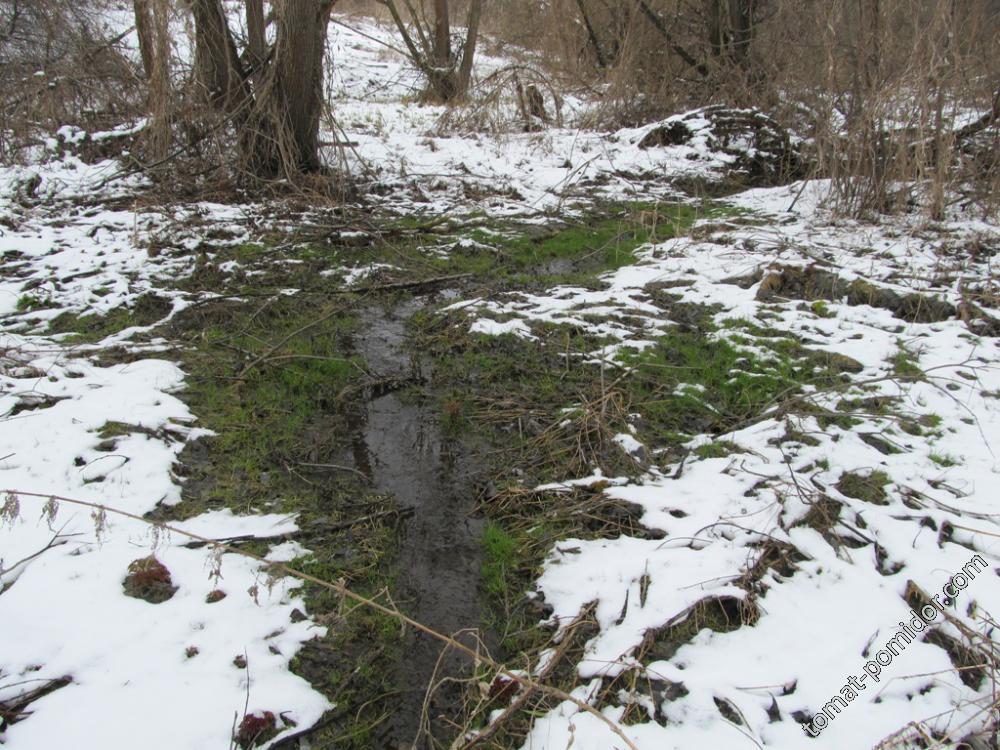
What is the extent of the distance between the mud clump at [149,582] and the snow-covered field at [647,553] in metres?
0.05

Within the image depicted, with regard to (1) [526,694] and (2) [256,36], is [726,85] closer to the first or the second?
(2) [256,36]

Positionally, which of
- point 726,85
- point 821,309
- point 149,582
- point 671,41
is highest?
point 671,41

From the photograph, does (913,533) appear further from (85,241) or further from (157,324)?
(85,241)

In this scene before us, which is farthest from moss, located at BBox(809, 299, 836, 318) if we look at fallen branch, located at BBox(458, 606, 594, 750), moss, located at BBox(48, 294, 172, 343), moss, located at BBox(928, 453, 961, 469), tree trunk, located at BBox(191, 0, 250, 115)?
tree trunk, located at BBox(191, 0, 250, 115)

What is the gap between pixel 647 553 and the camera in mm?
3172

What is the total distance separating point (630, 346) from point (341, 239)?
377 cm

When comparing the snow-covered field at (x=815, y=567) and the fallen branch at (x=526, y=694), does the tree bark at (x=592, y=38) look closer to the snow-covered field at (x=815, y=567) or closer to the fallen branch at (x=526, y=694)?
the snow-covered field at (x=815, y=567)

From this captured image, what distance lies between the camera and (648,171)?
10109 millimetres

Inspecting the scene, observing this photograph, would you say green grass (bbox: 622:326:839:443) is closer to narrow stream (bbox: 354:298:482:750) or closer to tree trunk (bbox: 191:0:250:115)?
narrow stream (bbox: 354:298:482:750)

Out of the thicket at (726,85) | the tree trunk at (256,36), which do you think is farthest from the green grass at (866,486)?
the tree trunk at (256,36)
